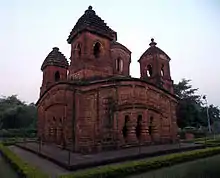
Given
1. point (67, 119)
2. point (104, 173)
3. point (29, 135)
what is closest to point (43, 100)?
point (67, 119)

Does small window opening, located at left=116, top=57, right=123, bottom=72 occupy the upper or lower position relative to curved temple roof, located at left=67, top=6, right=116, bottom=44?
lower

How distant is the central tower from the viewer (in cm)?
1698

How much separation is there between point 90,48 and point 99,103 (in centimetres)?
462

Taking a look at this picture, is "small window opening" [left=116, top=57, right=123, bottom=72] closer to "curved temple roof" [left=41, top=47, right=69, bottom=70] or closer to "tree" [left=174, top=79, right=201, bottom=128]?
"curved temple roof" [left=41, top=47, right=69, bottom=70]

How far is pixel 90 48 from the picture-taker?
57.0ft

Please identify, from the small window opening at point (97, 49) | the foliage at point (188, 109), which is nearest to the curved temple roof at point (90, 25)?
the small window opening at point (97, 49)

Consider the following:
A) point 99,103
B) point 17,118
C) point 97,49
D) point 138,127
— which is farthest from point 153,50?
point 17,118

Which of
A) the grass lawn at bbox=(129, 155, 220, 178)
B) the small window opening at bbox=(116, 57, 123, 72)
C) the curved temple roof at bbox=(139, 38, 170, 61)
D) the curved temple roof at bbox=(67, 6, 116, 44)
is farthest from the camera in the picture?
the curved temple roof at bbox=(139, 38, 170, 61)

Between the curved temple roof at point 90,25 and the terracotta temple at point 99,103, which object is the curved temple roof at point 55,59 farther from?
the curved temple roof at point 90,25

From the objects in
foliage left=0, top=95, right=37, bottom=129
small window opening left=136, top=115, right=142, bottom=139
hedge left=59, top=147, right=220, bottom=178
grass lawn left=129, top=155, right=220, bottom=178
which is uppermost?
foliage left=0, top=95, right=37, bottom=129

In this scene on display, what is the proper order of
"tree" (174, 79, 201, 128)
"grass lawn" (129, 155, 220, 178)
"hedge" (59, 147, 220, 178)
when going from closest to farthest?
"hedge" (59, 147, 220, 178), "grass lawn" (129, 155, 220, 178), "tree" (174, 79, 201, 128)

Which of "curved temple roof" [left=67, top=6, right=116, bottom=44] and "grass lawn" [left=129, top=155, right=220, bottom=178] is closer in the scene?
"grass lawn" [left=129, top=155, right=220, bottom=178]

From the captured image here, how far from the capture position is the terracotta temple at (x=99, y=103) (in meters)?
14.7

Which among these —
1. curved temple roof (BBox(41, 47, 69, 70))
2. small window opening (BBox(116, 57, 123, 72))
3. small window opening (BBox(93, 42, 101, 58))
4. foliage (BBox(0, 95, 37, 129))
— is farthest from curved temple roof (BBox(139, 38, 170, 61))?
foliage (BBox(0, 95, 37, 129))
